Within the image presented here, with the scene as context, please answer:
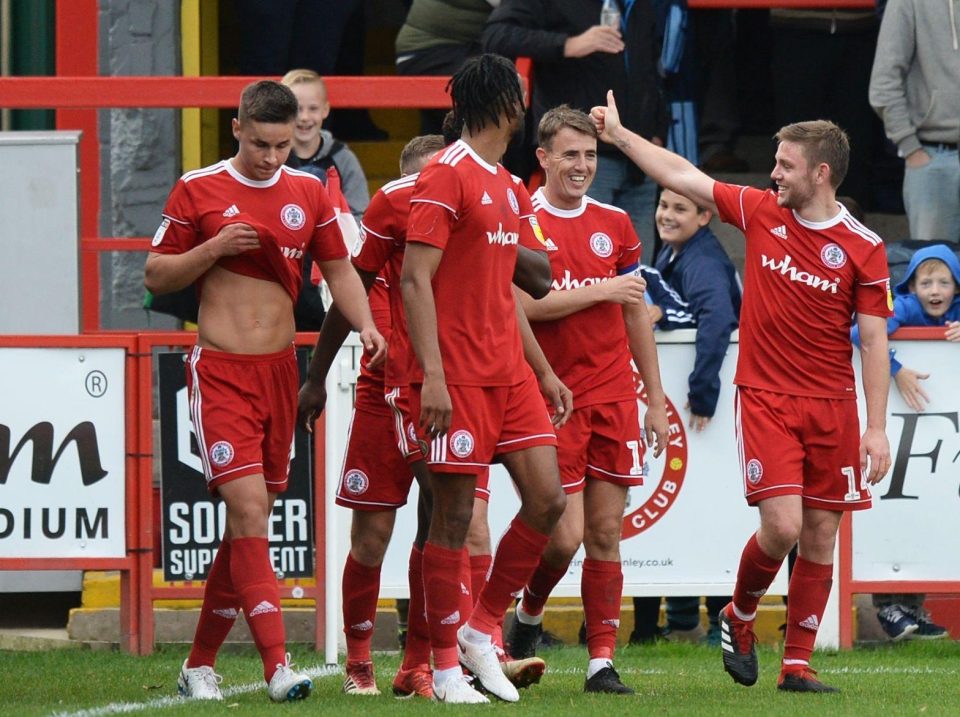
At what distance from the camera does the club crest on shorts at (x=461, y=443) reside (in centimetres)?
618

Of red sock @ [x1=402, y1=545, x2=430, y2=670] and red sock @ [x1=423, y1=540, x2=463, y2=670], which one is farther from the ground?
red sock @ [x1=423, y1=540, x2=463, y2=670]

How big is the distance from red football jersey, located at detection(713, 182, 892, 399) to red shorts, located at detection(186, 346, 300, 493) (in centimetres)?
182

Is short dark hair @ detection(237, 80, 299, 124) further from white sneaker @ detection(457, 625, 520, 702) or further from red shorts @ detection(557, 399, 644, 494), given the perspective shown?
white sneaker @ detection(457, 625, 520, 702)

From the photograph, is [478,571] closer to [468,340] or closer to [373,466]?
[373,466]

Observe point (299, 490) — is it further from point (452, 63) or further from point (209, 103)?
point (452, 63)

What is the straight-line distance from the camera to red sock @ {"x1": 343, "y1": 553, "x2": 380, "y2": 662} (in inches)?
274

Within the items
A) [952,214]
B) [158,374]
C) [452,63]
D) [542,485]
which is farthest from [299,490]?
[952,214]

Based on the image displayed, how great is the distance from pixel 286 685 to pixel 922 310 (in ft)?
13.9

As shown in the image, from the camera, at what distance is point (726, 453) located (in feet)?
29.3

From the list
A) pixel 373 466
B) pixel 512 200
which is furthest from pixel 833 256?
pixel 373 466

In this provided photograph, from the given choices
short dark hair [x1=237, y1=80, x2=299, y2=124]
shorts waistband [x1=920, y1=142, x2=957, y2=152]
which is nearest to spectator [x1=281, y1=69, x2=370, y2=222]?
short dark hair [x1=237, y1=80, x2=299, y2=124]

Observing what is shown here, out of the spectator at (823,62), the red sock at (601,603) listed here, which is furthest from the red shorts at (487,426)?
the spectator at (823,62)

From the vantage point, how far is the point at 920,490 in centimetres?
884

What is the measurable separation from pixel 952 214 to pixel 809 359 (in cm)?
427
